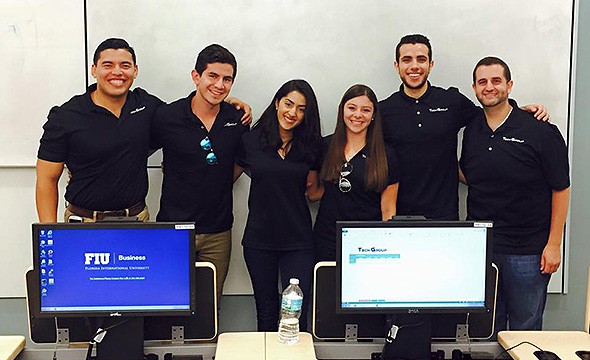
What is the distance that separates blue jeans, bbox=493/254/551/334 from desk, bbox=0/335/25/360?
85.0 inches

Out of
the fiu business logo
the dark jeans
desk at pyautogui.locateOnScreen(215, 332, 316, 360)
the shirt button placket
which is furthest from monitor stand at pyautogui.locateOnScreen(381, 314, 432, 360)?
the shirt button placket

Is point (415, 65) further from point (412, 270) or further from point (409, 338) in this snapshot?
point (409, 338)

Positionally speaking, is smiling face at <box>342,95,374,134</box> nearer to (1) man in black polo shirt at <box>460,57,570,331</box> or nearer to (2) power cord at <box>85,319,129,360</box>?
(1) man in black polo shirt at <box>460,57,570,331</box>

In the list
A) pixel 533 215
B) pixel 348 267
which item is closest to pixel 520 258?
pixel 533 215

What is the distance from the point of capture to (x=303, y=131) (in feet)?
10.7

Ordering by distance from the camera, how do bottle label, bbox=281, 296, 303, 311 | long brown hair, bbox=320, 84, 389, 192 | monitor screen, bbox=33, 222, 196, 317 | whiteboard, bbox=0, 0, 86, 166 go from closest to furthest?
1. monitor screen, bbox=33, 222, 196, 317
2. bottle label, bbox=281, 296, 303, 311
3. long brown hair, bbox=320, 84, 389, 192
4. whiteboard, bbox=0, 0, 86, 166

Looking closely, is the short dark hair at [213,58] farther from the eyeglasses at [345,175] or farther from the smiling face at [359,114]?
the eyeglasses at [345,175]

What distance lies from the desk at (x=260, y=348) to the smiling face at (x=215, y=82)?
51.4 inches

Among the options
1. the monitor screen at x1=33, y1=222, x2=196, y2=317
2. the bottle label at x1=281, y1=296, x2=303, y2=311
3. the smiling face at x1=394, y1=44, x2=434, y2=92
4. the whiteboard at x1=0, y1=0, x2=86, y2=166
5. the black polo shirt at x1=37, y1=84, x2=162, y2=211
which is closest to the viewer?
the monitor screen at x1=33, y1=222, x2=196, y2=317

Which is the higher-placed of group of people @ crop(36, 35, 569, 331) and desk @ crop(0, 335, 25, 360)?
group of people @ crop(36, 35, 569, 331)

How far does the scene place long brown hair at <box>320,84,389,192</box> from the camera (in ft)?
10.4

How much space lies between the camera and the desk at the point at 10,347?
2.14m

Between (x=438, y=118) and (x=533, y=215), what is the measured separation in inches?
26.3

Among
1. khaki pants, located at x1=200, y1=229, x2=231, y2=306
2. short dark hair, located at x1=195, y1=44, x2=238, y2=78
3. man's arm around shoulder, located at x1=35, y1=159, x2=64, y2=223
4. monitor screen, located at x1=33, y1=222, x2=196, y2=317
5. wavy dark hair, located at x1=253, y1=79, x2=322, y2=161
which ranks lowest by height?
khaki pants, located at x1=200, y1=229, x2=231, y2=306
